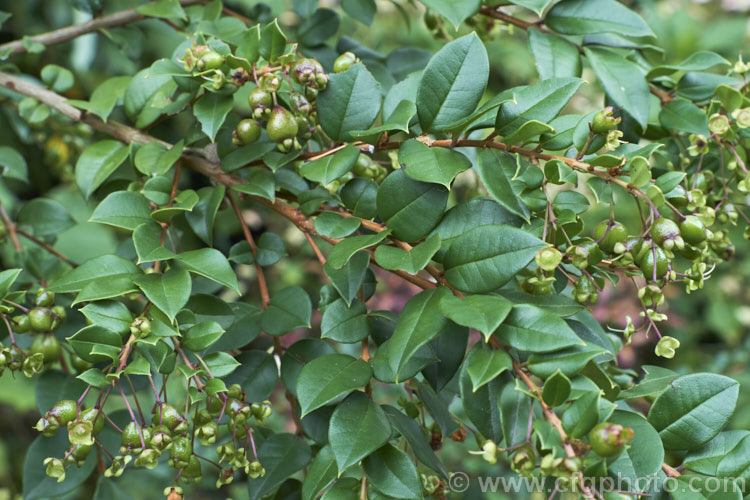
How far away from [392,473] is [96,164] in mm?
509

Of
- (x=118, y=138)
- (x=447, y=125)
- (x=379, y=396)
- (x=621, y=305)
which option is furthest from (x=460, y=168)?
(x=621, y=305)

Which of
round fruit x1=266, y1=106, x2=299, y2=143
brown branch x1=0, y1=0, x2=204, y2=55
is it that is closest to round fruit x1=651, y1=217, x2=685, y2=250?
round fruit x1=266, y1=106, x2=299, y2=143

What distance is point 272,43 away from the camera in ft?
2.05

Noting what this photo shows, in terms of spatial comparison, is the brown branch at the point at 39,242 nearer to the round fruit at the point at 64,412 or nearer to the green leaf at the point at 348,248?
the round fruit at the point at 64,412

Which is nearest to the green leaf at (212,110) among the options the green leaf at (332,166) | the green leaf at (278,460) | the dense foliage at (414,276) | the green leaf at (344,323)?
the dense foliage at (414,276)

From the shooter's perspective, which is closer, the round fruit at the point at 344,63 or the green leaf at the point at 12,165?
the round fruit at the point at 344,63

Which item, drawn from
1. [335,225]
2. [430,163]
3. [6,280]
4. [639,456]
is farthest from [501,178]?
[6,280]

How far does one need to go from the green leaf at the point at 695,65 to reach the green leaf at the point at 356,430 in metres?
0.54

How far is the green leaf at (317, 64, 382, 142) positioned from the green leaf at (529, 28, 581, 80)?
0.72 ft

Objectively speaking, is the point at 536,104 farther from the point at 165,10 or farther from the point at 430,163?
the point at 165,10

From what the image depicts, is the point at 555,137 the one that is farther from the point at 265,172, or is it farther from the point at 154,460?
the point at 154,460

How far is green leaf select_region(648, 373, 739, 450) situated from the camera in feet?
1.83

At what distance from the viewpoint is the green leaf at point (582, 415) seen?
0.44 m

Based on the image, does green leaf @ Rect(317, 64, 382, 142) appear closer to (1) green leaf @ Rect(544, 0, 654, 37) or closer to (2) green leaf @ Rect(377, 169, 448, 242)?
(2) green leaf @ Rect(377, 169, 448, 242)
